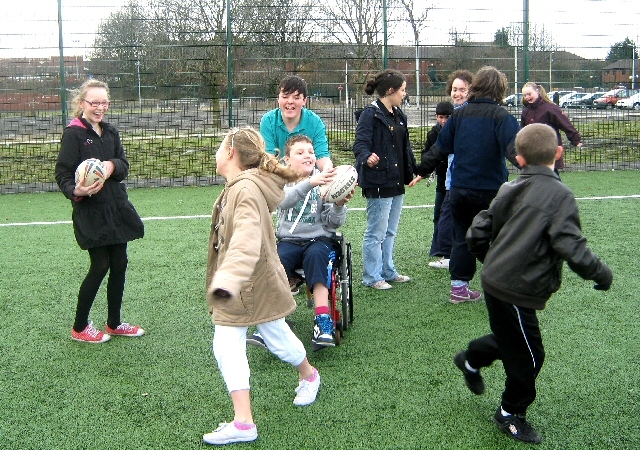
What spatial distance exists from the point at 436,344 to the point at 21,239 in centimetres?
577

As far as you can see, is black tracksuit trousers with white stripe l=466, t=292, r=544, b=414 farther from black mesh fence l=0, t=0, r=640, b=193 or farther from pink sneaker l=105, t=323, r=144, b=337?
black mesh fence l=0, t=0, r=640, b=193

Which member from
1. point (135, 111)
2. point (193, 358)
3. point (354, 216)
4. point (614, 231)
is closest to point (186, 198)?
point (135, 111)

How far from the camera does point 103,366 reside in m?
4.99

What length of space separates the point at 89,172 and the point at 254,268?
74.1 inches

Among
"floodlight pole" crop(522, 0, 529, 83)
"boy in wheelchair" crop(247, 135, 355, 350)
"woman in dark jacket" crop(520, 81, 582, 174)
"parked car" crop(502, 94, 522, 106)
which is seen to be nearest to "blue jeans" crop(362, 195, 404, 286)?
"boy in wheelchair" crop(247, 135, 355, 350)

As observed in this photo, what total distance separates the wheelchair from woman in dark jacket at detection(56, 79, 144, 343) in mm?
1278

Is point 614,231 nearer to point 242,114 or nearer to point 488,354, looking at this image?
point 488,354

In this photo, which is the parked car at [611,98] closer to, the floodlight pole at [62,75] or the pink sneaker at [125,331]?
the floodlight pole at [62,75]

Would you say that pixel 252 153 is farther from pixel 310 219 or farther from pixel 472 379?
pixel 472 379

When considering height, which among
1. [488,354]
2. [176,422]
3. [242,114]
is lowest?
[176,422]

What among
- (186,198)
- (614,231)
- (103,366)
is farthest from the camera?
(186,198)

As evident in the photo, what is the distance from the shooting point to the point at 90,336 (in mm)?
5445

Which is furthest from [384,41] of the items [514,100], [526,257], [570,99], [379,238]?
[526,257]

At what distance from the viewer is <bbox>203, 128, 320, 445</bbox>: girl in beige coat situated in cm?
379
